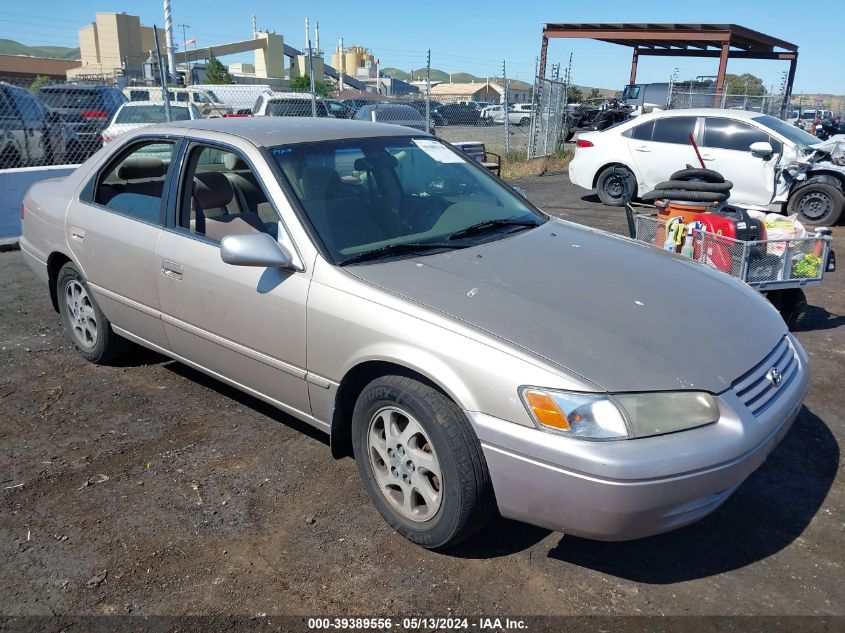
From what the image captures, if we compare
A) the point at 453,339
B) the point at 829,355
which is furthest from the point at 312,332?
the point at 829,355

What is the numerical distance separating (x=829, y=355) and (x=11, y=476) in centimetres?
513

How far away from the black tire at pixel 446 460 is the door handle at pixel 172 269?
1.38m

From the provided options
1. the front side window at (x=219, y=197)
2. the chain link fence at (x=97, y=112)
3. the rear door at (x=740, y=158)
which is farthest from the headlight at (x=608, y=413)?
the rear door at (x=740, y=158)

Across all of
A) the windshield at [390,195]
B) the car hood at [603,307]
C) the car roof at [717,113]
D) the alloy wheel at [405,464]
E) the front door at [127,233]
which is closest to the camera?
the car hood at [603,307]

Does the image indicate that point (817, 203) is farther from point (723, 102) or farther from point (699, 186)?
point (723, 102)

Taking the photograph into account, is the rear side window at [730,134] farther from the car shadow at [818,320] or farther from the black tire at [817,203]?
the car shadow at [818,320]

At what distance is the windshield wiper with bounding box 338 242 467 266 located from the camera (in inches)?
127

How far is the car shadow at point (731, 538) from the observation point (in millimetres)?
2854

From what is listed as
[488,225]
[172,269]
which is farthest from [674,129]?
[172,269]

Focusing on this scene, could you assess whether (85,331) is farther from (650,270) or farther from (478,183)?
(650,270)

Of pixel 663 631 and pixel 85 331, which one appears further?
pixel 85 331

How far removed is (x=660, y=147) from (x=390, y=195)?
8673 millimetres

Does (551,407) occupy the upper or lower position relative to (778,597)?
upper

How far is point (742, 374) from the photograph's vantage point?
2.74 meters
